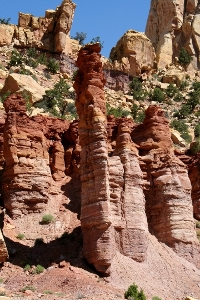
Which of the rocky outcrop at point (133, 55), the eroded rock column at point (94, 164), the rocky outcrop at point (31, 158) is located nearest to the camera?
the eroded rock column at point (94, 164)

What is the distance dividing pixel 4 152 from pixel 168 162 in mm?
9724

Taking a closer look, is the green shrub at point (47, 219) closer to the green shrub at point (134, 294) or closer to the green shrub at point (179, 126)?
the green shrub at point (134, 294)

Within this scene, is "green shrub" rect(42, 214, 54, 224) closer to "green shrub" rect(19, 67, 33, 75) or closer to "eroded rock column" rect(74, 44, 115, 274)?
"eroded rock column" rect(74, 44, 115, 274)

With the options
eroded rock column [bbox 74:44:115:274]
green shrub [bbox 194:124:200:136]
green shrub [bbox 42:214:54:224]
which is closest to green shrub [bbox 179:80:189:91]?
green shrub [bbox 194:124:200:136]

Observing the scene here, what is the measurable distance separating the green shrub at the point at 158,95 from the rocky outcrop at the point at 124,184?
145 ft

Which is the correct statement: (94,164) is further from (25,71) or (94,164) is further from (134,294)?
(25,71)

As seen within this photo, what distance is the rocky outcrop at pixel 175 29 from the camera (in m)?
92.9

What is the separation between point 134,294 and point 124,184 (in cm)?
753

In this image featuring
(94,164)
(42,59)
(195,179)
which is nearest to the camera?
(94,164)

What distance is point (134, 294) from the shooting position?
69.4 ft

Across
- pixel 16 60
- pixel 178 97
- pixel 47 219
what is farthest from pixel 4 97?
pixel 178 97

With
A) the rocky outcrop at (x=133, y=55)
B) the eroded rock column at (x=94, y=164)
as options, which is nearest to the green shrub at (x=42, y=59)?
the rocky outcrop at (x=133, y=55)

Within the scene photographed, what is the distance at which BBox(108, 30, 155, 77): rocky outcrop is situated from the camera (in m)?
82.1

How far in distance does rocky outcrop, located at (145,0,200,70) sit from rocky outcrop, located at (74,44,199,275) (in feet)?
199
